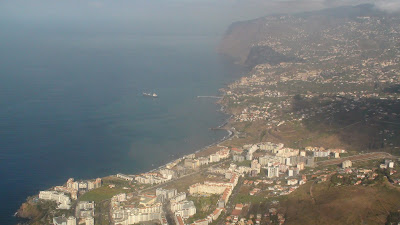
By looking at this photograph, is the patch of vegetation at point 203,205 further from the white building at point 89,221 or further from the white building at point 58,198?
the white building at point 58,198

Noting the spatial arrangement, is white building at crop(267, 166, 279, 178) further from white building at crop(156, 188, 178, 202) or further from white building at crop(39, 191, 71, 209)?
white building at crop(39, 191, 71, 209)

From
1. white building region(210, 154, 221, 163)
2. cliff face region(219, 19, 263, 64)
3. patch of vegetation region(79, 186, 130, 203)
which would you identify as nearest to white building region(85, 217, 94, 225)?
patch of vegetation region(79, 186, 130, 203)

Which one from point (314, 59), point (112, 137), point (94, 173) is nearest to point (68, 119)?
point (112, 137)

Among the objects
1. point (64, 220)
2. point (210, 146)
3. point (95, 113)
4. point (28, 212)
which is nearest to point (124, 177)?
point (28, 212)

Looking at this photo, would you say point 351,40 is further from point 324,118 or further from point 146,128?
point 146,128

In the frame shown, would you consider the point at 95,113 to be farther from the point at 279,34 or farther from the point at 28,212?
the point at 279,34

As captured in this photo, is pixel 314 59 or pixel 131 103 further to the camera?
pixel 314 59
